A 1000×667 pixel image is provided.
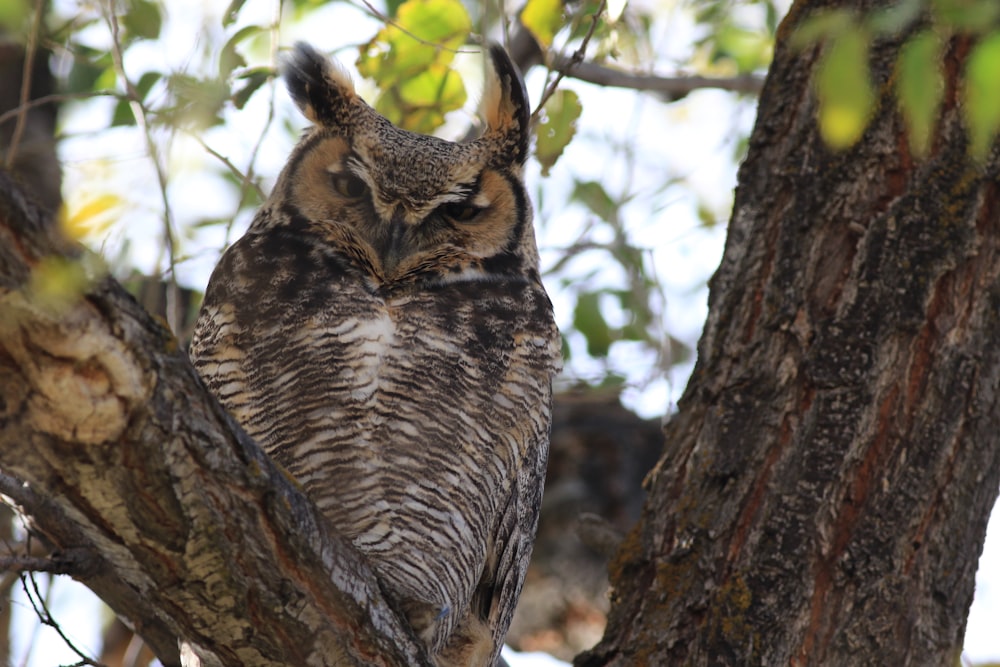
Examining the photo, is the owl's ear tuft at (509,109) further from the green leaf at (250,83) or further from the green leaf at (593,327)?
the green leaf at (593,327)

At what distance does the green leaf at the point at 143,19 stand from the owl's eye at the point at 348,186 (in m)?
0.59

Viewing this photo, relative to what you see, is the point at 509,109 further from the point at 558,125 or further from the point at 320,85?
the point at 320,85

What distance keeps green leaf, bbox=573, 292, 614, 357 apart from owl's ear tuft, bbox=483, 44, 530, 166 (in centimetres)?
119

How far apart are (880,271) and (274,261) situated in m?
1.22

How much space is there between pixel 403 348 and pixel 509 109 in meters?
0.78

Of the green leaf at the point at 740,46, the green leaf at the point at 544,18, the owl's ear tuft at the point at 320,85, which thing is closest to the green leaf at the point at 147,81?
the owl's ear tuft at the point at 320,85

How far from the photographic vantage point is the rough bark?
3.76 feet

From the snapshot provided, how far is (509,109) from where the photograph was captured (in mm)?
2590

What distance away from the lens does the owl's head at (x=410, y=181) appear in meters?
2.35

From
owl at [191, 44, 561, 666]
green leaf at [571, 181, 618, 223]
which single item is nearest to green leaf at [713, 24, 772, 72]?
green leaf at [571, 181, 618, 223]

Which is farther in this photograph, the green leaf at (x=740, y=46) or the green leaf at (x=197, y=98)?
the green leaf at (x=740, y=46)

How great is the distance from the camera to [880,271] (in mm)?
2188

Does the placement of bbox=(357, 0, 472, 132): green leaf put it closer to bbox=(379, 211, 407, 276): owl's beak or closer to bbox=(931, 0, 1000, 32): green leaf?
bbox=(379, 211, 407, 276): owl's beak

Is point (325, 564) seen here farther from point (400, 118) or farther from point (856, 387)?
point (400, 118)
